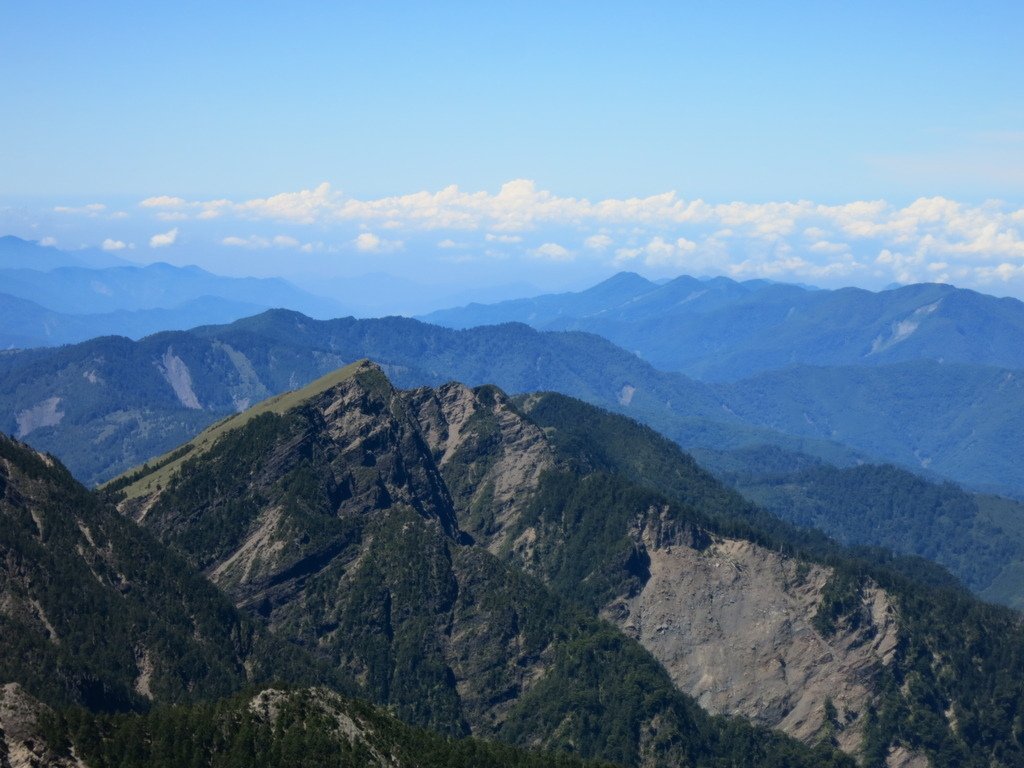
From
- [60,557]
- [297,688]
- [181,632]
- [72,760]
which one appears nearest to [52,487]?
[60,557]

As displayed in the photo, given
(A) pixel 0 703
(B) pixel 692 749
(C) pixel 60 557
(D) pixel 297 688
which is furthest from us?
(B) pixel 692 749

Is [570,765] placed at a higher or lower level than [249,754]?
lower

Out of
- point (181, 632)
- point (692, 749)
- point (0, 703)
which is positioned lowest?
point (692, 749)

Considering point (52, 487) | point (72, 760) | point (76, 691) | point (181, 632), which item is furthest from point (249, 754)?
point (52, 487)

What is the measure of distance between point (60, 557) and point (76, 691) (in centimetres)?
2465

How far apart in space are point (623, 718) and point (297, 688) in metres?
68.6

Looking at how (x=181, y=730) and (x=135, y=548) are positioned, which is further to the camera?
(x=135, y=548)

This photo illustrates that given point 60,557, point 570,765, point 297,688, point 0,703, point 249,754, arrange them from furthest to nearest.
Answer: point 60,557 < point 570,765 < point 297,688 < point 249,754 < point 0,703

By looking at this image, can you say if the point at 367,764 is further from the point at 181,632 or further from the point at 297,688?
the point at 181,632

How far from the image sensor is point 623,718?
652ft

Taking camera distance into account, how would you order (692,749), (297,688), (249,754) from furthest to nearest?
(692,749), (297,688), (249,754)

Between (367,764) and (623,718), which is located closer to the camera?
(367,764)

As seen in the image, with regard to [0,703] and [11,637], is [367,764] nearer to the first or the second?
[0,703]

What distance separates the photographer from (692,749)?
647 ft
